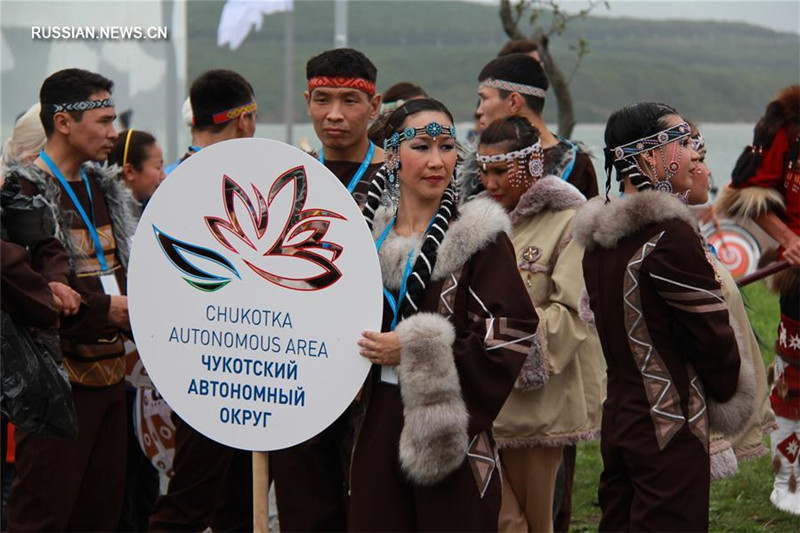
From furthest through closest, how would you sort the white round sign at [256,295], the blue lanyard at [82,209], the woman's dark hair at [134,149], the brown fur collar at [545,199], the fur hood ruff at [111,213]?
1. the woman's dark hair at [134,149]
2. the blue lanyard at [82,209]
3. the fur hood ruff at [111,213]
4. the brown fur collar at [545,199]
5. the white round sign at [256,295]

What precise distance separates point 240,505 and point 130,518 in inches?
24.1

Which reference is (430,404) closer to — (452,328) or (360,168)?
(452,328)

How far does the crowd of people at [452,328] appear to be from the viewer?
352cm

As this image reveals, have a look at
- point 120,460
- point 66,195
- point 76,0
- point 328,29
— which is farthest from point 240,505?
point 328,29

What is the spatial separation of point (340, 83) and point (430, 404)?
158cm

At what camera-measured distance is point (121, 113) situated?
37.4ft

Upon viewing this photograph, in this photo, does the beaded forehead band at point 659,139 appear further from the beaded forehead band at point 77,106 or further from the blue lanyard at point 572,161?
the beaded forehead band at point 77,106

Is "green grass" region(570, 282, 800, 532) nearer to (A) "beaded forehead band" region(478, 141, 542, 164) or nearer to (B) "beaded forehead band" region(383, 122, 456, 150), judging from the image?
(A) "beaded forehead band" region(478, 141, 542, 164)

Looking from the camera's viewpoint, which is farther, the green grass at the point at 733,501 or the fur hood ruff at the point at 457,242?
the green grass at the point at 733,501

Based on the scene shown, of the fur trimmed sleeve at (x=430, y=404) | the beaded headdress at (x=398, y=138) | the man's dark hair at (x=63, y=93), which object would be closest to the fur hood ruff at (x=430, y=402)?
the fur trimmed sleeve at (x=430, y=404)

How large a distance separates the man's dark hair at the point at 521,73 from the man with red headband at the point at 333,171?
1278 mm

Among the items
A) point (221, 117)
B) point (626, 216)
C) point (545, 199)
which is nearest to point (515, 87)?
point (545, 199)

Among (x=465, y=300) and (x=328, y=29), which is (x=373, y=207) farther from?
(x=328, y=29)

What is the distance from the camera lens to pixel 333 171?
4543 millimetres
